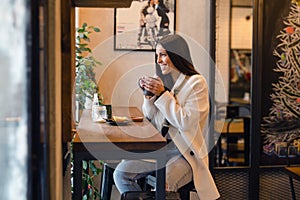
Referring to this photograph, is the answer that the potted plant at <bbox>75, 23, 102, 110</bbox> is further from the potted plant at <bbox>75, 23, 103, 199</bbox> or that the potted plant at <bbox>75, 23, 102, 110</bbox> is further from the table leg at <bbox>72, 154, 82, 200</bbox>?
the table leg at <bbox>72, 154, 82, 200</bbox>

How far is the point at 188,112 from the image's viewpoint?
2.24m

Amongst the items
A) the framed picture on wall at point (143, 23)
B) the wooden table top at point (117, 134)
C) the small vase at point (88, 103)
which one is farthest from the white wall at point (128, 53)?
Result: the wooden table top at point (117, 134)

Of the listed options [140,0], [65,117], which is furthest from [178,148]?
[140,0]

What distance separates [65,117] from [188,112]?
863 millimetres

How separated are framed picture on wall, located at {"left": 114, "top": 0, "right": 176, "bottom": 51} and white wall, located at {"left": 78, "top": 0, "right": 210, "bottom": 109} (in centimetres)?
5

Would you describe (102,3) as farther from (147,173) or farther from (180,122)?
(147,173)

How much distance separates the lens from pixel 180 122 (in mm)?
2211

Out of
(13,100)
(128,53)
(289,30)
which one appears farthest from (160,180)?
(289,30)

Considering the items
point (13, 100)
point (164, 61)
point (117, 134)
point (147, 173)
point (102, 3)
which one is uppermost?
point (102, 3)

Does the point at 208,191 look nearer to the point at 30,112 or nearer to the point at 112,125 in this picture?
the point at 112,125

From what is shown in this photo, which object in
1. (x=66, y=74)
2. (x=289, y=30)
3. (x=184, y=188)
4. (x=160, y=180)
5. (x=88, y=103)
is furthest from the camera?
(x=289, y=30)

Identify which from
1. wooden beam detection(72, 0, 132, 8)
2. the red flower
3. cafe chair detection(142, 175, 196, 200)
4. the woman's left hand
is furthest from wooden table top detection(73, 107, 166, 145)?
the red flower

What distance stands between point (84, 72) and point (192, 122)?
1.47 m

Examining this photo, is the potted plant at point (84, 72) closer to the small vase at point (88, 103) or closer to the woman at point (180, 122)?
the small vase at point (88, 103)
